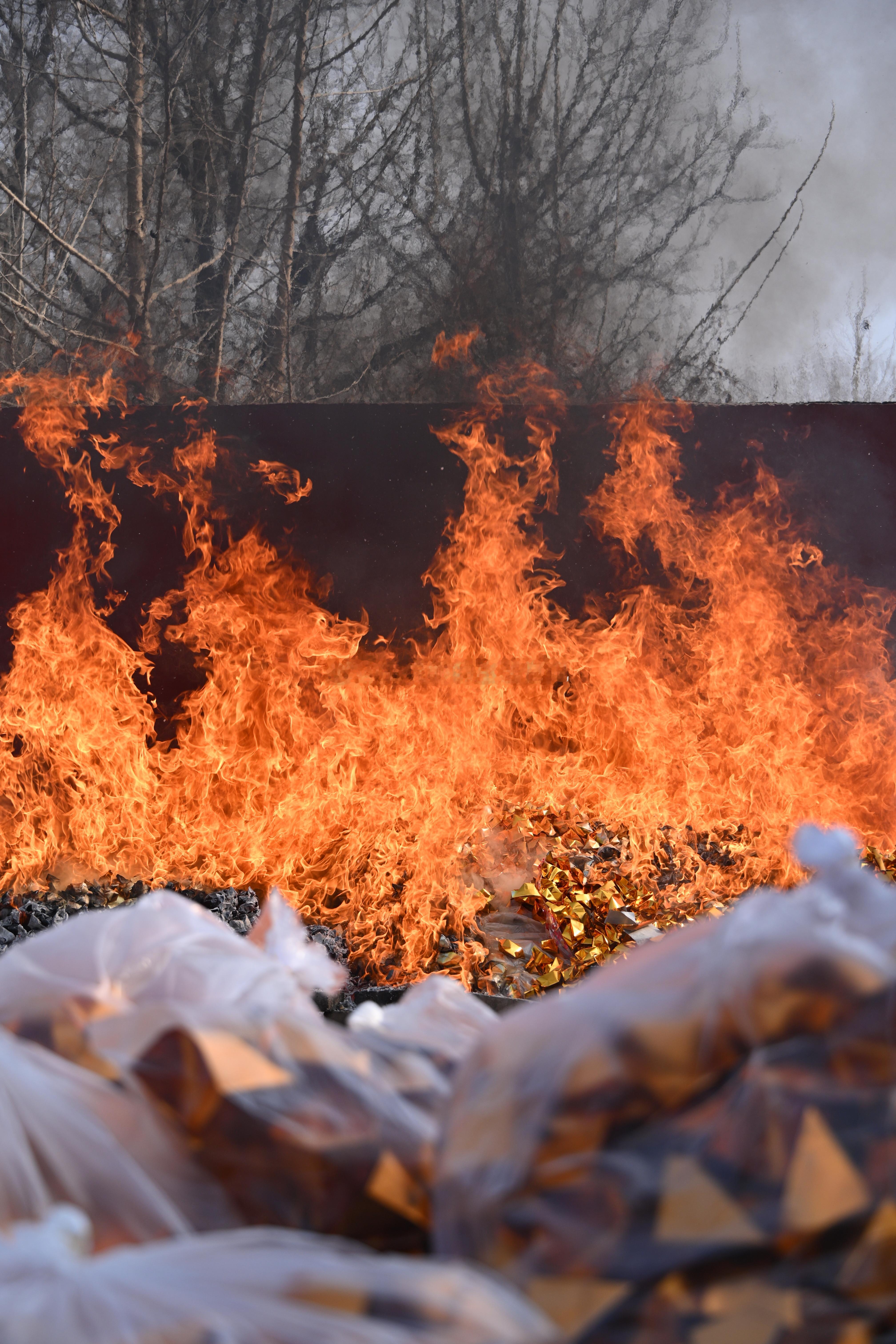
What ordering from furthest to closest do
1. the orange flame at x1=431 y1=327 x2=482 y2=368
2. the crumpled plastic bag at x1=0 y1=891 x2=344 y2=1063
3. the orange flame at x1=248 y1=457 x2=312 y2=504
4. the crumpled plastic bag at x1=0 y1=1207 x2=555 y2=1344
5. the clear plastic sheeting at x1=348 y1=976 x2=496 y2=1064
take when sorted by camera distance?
the orange flame at x1=431 y1=327 x2=482 y2=368
the orange flame at x1=248 y1=457 x2=312 y2=504
the clear plastic sheeting at x1=348 y1=976 x2=496 y2=1064
the crumpled plastic bag at x1=0 y1=891 x2=344 y2=1063
the crumpled plastic bag at x1=0 y1=1207 x2=555 y2=1344

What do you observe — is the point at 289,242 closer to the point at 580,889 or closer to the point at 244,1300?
A: the point at 580,889

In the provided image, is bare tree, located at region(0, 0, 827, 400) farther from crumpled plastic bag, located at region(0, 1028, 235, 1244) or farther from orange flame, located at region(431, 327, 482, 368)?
crumpled plastic bag, located at region(0, 1028, 235, 1244)

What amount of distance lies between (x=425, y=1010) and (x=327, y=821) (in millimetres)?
2878

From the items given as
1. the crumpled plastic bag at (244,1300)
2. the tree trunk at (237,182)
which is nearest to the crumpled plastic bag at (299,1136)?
the crumpled plastic bag at (244,1300)

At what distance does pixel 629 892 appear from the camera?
3.86 meters

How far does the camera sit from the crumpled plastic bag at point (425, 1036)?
1060 millimetres

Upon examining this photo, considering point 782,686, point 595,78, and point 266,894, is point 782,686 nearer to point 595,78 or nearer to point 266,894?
point 266,894

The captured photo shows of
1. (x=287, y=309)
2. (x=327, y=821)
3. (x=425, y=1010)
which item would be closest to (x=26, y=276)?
(x=287, y=309)

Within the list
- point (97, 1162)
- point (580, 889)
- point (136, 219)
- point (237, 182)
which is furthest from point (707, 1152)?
point (237, 182)

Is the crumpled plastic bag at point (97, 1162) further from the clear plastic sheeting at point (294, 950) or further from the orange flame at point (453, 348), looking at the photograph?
the orange flame at point (453, 348)

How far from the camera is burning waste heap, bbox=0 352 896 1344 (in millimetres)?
794

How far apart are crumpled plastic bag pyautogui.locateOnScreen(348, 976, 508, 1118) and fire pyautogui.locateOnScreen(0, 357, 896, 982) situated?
289cm

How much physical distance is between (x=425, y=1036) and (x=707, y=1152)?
464 millimetres

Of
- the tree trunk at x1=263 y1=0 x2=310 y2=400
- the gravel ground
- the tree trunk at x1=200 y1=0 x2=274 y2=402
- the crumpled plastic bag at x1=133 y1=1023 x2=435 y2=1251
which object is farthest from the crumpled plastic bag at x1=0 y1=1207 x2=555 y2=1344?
the tree trunk at x1=263 y1=0 x2=310 y2=400
